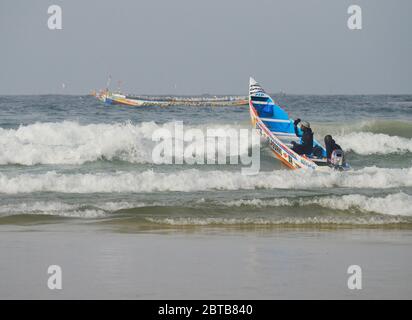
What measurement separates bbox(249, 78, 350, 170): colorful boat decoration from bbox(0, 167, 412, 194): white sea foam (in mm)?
1416

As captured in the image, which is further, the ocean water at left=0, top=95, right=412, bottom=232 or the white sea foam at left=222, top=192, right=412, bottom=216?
the white sea foam at left=222, top=192, right=412, bottom=216

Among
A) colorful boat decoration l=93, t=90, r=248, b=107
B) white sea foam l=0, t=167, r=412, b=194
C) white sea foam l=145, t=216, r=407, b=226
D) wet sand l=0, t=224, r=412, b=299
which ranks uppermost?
Result: colorful boat decoration l=93, t=90, r=248, b=107

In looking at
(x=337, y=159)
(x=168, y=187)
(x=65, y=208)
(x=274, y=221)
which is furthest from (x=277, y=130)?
(x=65, y=208)

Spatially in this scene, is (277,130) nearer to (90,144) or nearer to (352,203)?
(90,144)

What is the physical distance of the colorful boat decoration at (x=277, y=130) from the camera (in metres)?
21.4

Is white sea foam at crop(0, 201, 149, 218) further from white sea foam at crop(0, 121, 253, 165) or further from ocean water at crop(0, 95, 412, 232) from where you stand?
white sea foam at crop(0, 121, 253, 165)

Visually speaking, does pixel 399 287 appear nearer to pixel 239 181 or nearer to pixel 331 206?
pixel 331 206

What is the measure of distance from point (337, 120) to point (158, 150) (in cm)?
1471

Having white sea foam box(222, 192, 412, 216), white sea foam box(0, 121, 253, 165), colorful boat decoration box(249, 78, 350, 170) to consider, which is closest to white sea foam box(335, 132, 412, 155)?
colorful boat decoration box(249, 78, 350, 170)

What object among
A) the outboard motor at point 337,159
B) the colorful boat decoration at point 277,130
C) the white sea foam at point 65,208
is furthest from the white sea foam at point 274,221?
the colorful boat decoration at point 277,130

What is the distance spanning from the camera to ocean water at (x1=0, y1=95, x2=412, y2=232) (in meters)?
14.9
